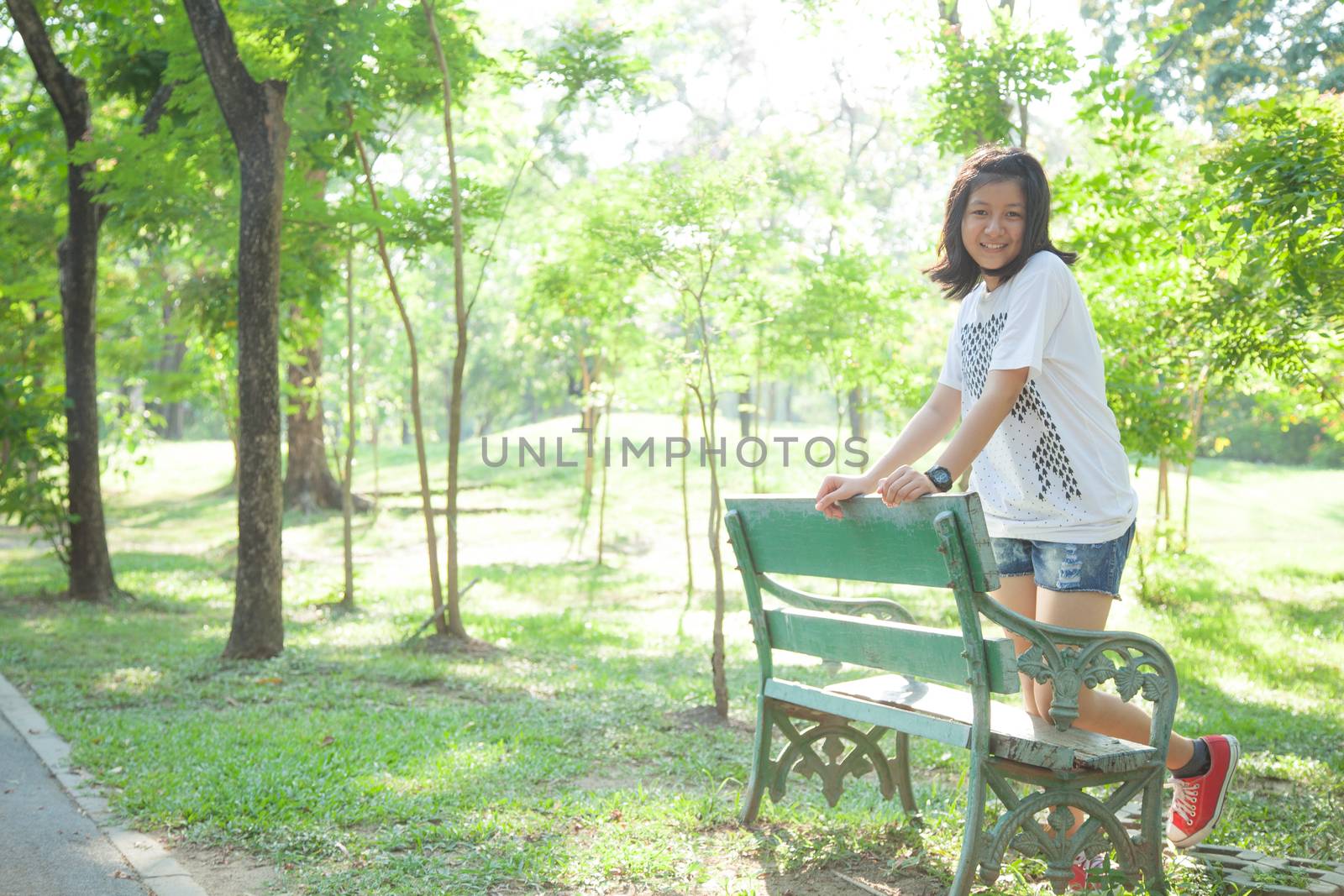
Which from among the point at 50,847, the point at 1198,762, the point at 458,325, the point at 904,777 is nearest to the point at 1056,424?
the point at 1198,762

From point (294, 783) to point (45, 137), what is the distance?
34.4ft

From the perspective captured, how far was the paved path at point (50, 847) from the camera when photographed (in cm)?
363

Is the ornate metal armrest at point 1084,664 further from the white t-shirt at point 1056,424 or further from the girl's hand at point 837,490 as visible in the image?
the girl's hand at point 837,490

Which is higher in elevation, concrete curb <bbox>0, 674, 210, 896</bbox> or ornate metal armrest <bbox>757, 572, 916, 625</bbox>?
ornate metal armrest <bbox>757, 572, 916, 625</bbox>

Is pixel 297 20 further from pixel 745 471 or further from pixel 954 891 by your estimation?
pixel 745 471

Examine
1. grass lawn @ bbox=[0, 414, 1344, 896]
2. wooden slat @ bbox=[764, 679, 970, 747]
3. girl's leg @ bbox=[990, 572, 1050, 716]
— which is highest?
girl's leg @ bbox=[990, 572, 1050, 716]

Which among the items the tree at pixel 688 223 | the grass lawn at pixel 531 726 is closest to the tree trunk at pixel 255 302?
the grass lawn at pixel 531 726

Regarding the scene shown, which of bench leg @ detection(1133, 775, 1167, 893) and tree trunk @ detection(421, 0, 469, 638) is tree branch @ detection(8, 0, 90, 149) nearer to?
tree trunk @ detection(421, 0, 469, 638)

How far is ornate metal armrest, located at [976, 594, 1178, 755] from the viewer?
2934 millimetres

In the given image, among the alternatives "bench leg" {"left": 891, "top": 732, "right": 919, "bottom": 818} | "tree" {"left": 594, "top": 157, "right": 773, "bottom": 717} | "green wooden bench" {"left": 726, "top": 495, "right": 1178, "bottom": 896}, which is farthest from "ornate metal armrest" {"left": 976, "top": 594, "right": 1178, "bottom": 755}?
"tree" {"left": 594, "top": 157, "right": 773, "bottom": 717}

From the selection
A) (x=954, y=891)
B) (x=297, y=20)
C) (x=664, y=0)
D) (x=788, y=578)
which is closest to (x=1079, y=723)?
(x=954, y=891)

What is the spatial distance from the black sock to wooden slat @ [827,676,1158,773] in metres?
0.28

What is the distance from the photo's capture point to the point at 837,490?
10.6 feet

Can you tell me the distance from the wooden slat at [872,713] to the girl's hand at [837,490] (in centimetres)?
62
